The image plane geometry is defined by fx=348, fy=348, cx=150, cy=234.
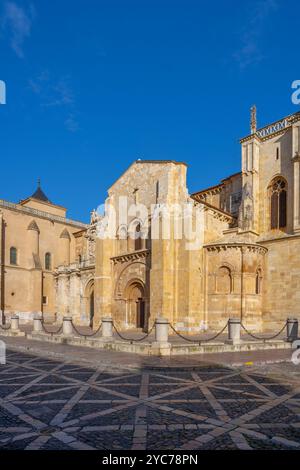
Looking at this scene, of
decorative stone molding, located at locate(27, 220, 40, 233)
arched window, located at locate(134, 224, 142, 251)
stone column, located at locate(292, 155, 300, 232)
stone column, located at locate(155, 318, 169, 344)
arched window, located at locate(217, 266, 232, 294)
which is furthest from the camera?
decorative stone molding, located at locate(27, 220, 40, 233)

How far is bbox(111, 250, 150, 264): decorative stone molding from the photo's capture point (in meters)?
22.4

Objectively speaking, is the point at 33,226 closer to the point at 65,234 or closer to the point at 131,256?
the point at 65,234

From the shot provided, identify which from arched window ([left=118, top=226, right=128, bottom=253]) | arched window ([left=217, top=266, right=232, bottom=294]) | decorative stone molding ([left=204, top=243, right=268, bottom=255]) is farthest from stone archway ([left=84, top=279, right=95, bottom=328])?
arched window ([left=217, top=266, right=232, bottom=294])

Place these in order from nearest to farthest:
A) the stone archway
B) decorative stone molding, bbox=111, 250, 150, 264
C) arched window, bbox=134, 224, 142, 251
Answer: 1. decorative stone molding, bbox=111, 250, 150, 264
2. arched window, bbox=134, 224, 142, 251
3. the stone archway

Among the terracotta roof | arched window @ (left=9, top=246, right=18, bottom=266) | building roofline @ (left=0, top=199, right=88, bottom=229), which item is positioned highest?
the terracotta roof

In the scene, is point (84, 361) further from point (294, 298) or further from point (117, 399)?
point (294, 298)

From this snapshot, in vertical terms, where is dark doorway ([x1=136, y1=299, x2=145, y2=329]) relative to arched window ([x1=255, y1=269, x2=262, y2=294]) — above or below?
below

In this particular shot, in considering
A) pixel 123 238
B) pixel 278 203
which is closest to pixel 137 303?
pixel 123 238

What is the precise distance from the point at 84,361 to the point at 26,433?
630 centimetres

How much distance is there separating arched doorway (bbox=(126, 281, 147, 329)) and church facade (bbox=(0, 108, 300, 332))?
0.22ft

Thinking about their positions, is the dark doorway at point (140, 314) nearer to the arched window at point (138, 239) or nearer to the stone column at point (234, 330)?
the arched window at point (138, 239)

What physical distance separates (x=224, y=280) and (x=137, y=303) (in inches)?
248

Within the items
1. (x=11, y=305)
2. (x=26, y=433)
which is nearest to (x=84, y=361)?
(x=26, y=433)

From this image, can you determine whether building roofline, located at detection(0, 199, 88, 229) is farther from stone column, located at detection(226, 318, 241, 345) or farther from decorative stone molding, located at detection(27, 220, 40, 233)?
stone column, located at detection(226, 318, 241, 345)
